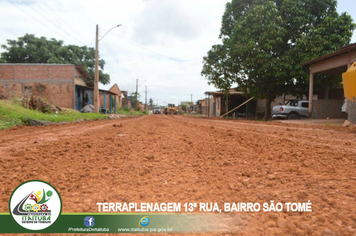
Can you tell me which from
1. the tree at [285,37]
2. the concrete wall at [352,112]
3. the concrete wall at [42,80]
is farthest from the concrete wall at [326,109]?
the concrete wall at [42,80]

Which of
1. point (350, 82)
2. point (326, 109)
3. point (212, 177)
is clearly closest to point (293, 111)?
point (326, 109)

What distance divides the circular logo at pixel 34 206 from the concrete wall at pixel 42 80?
22823 millimetres

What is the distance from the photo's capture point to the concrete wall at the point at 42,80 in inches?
864

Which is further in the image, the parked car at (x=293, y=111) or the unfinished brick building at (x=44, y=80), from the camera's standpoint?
the unfinished brick building at (x=44, y=80)

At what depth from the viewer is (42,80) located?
22.1 m

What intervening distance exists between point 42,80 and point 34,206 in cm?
2404

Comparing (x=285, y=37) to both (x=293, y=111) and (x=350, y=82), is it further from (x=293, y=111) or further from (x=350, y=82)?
(x=350, y=82)

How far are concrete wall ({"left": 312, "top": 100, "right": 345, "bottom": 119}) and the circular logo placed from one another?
51.0 ft

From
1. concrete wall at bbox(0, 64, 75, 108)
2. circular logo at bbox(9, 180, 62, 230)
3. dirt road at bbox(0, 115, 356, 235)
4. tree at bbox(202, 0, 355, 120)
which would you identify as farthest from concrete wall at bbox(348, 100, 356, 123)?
concrete wall at bbox(0, 64, 75, 108)

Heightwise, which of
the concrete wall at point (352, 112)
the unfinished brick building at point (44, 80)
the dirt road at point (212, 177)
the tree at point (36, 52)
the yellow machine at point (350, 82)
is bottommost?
the dirt road at point (212, 177)

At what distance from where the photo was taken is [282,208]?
178 cm

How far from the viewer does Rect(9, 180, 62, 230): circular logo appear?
157 cm

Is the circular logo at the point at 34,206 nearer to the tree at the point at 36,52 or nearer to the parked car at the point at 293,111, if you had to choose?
the parked car at the point at 293,111

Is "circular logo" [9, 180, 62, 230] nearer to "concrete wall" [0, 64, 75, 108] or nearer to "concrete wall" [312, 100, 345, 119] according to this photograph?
"concrete wall" [312, 100, 345, 119]
